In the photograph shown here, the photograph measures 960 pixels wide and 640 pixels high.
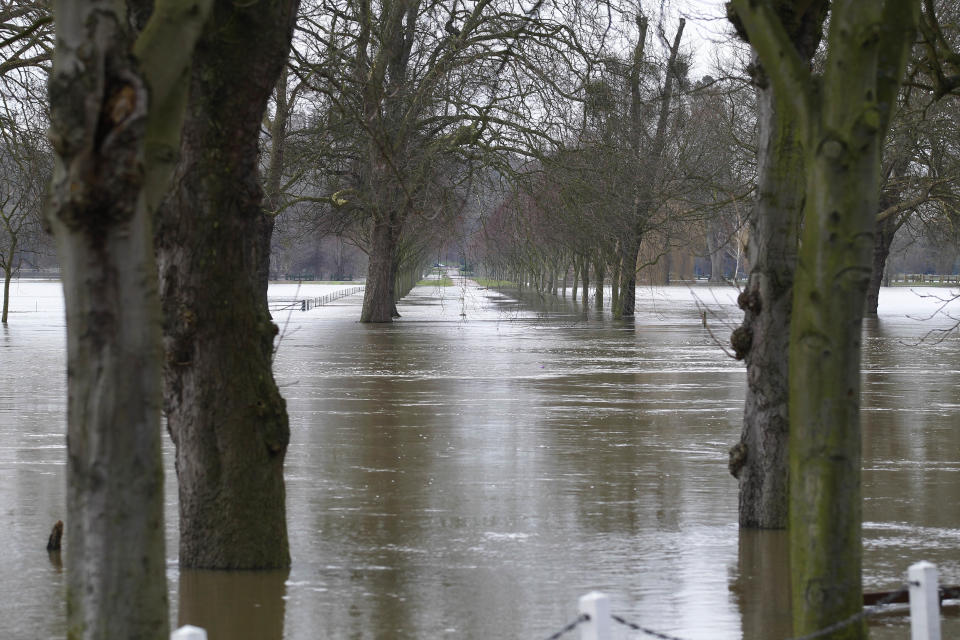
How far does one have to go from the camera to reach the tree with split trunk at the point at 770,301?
9812 mm

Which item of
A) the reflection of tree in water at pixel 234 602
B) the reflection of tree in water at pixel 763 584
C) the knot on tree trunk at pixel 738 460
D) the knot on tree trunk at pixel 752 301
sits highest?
the knot on tree trunk at pixel 752 301

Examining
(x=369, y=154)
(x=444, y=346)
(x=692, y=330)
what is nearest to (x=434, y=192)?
(x=369, y=154)

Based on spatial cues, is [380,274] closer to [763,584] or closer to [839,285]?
[763,584]

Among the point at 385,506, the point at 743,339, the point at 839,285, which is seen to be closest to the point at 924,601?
the point at 839,285

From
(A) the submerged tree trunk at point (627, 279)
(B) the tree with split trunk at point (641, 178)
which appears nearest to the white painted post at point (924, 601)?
(B) the tree with split trunk at point (641, 178)

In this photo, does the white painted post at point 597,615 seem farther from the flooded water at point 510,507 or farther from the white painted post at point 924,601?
the flooded water at point 510,507

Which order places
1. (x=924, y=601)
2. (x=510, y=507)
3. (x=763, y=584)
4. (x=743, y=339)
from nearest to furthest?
(x=924, y=601) < (x=763, y=584) < (x=743, y=339) < (x=510, y=507)

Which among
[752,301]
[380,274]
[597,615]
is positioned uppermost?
[380,274]

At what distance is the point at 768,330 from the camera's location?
10.2 meters

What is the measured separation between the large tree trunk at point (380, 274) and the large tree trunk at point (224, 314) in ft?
99.3

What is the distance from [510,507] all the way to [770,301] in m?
2.97

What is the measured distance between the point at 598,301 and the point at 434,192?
29577mm

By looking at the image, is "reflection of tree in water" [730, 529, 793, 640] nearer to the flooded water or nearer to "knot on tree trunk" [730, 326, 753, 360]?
the flooded water

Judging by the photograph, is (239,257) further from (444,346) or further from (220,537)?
(444,346)
